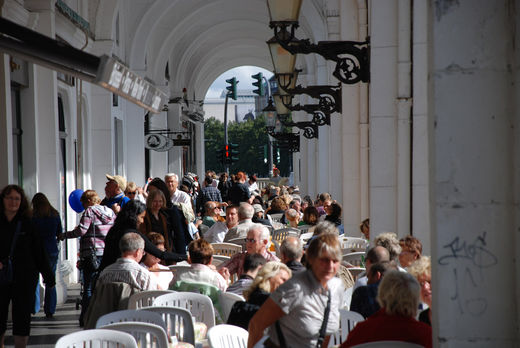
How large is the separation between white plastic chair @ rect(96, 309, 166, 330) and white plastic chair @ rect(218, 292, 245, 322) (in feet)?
2.96

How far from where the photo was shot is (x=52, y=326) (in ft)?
33.6

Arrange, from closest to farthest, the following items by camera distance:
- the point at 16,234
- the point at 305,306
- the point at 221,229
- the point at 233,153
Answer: the point at 305,306, the point at 16,234, the point at 221,229, the point at 233,153

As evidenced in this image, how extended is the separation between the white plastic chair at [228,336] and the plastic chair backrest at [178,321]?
55 cm

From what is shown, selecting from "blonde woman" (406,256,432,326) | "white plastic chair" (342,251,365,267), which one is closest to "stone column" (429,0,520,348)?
"blonde woman" (406,256,432,326)

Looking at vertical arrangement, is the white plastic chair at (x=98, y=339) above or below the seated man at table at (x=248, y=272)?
below

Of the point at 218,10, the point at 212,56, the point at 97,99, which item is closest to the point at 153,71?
the point at 218,10

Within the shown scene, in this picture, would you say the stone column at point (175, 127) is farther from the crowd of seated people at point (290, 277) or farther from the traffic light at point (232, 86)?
the crowd of seated people at point (290, 277)

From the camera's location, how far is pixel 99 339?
16.6 feet

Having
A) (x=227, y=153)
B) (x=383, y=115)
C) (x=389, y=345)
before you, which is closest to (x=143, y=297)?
(x=389, y=345)

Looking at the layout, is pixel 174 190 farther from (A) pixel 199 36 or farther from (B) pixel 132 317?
(A) pixel 199 36

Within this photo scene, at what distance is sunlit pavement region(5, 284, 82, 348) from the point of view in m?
9.31

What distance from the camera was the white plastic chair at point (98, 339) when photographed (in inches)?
197

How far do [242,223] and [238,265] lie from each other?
3172 mm

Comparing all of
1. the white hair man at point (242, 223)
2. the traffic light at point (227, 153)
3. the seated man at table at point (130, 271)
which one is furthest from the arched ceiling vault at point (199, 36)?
the seated man at table at point (130, 271)
